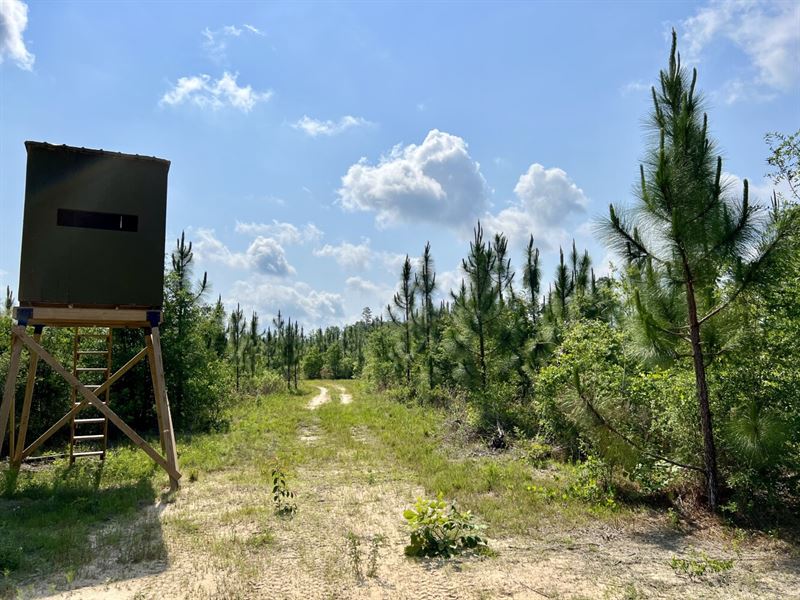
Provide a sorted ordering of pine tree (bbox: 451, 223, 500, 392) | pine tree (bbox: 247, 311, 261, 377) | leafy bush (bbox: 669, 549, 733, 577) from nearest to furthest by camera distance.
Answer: leafy bush (bbox: 669, 549, 733, 577), pine tree (bbox: 451, 223, 500, 392), pine tree (bbox: 247, 311, 261, 377)

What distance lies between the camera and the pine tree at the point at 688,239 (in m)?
6.31

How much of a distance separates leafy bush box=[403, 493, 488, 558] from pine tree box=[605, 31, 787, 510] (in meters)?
3.52

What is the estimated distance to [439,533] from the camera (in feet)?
19.0

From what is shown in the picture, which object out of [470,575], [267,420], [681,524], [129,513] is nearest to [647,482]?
[681,524]

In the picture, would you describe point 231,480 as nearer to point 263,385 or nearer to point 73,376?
point 73,376

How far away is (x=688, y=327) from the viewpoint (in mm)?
6871

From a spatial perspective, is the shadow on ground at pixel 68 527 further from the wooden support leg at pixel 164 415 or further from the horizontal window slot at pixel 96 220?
the horizontal window slot at pixel 96 220

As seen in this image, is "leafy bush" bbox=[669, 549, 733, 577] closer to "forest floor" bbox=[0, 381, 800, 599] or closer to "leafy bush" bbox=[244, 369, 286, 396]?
"forest floor" bbox=[0, 381, 800, 599]

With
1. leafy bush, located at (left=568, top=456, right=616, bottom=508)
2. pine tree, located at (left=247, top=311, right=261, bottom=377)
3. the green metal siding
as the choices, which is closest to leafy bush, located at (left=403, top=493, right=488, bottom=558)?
leafy bush, located at (left=568, top=456, right=616, bottom=508)

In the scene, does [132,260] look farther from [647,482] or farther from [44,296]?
[647,482]

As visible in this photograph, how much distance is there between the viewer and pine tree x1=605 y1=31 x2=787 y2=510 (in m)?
6.31

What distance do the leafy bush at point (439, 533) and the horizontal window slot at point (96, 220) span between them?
6968 millimetres

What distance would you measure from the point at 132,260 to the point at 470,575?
24.5 feet

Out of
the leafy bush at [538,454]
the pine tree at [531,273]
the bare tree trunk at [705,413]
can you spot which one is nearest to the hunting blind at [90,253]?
the leafy bush at [538,454]
